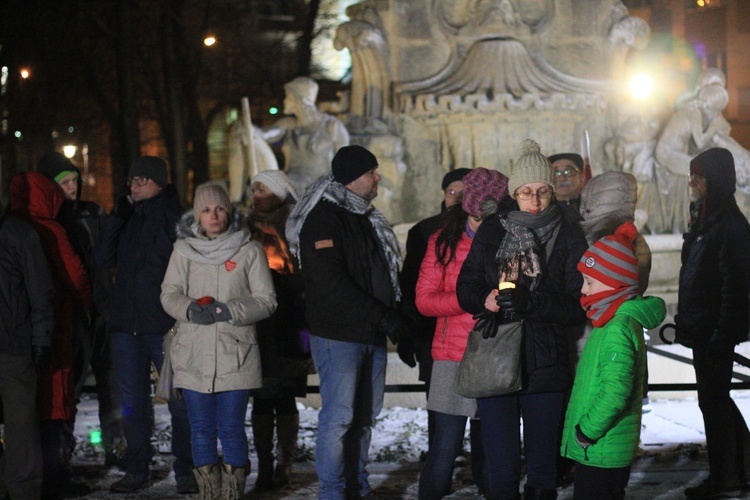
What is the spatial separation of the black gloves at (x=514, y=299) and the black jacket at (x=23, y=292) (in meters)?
2.57

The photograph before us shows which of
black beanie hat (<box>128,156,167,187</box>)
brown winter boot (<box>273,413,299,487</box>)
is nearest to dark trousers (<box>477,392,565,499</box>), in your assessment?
brown winter boot (<box>273,413,299,487</box>)

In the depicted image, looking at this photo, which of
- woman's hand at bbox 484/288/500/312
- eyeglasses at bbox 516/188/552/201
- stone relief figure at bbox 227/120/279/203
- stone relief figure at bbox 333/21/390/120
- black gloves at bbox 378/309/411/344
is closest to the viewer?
woman's hand at bbox 484/288/500/312

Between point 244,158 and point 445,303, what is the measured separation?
303 inches

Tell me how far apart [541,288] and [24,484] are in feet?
9.82

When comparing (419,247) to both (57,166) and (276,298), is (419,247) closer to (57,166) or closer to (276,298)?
(276,298)

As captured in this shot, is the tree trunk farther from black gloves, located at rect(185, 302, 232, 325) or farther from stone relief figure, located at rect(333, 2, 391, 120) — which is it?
black gloves, located at rect(185, 302, 232, 325)

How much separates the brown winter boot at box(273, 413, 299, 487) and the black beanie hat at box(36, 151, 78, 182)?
207cm

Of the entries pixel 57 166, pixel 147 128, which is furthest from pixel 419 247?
pixel 147 128

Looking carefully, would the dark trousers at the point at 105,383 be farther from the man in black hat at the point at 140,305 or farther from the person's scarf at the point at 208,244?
the person's scarf at the point at 208,244

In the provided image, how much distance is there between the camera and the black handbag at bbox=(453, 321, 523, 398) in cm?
512

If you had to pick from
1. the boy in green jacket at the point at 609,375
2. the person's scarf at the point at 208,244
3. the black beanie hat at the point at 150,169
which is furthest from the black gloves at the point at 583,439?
the black beanie hat at the point at 150,169

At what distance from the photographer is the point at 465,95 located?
1270cm

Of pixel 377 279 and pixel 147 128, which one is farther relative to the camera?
pixel 147 128

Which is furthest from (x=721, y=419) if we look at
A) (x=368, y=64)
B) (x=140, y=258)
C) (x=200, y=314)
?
(x=368, y=64)
